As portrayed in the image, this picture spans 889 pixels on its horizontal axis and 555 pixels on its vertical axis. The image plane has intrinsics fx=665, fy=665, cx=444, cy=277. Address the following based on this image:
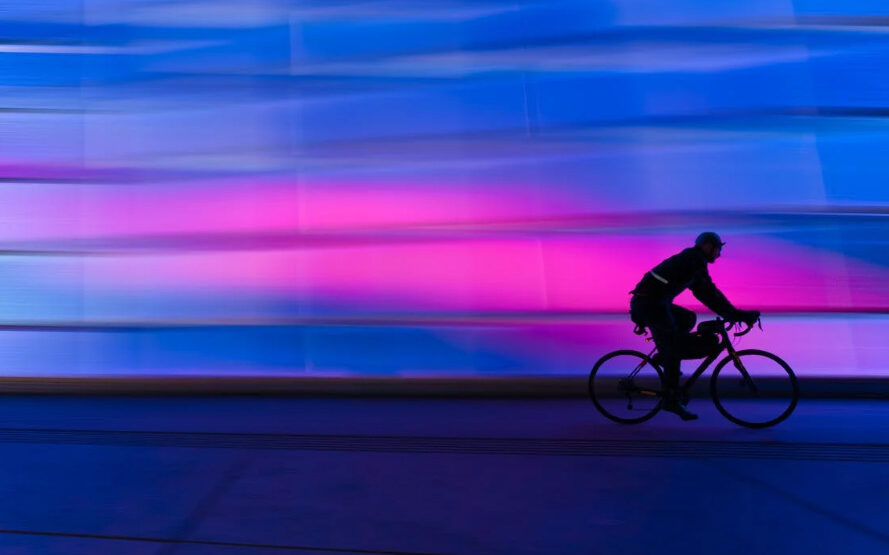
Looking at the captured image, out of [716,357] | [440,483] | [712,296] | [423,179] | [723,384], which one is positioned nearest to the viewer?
[440,483]

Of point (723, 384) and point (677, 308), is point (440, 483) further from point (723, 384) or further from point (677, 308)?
point (723, 384)

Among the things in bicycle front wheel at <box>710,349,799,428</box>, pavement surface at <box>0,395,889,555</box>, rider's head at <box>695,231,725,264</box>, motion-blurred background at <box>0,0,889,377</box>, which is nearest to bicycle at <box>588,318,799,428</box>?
bicycle front wheel at <box>710,349,799,428</box>

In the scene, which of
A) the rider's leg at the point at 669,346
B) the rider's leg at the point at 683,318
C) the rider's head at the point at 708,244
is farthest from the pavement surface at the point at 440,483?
the rider's head at the point at 708,244

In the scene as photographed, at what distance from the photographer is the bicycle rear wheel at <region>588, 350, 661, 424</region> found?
5832 millimetres

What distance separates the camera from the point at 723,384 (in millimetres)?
5836

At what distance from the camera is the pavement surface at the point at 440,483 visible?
11.2 feet

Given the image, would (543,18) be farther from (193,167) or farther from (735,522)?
(735,522)

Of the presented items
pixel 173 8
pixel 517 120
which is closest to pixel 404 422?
pixel 517 120

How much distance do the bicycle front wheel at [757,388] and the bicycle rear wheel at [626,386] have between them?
21.2 inches

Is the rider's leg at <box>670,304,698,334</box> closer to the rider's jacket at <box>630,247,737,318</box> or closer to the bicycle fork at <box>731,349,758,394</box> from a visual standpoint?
the rider's jacket at <box>630,247,737,318</box>

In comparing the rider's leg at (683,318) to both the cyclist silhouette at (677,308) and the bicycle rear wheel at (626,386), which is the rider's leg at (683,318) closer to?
the cyclist silhouette at (677,308)

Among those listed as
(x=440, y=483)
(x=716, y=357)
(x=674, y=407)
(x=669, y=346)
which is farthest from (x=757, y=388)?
(x=440, y=483)

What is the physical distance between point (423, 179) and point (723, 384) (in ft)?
13.5

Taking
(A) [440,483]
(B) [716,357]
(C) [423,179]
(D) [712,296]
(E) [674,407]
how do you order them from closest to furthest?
(A) [440,483] → (D) [712,296] → (B) [716,357] → (E) [674,407] → (C) [423,179]
